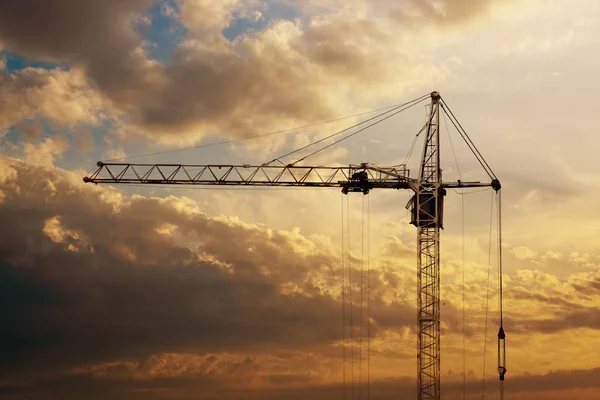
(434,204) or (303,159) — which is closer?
(434,204)

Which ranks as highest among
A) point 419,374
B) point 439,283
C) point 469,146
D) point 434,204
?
point 469,146

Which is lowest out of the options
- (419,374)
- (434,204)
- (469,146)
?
(419,374)

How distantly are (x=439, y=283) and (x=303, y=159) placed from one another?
27085 mm

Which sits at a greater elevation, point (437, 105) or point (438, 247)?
point (437, 105)

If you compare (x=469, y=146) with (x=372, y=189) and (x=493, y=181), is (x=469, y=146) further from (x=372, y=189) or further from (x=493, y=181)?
(x=372, y=189)

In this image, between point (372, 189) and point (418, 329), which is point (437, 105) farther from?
point (418, 329)

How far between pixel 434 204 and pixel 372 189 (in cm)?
978

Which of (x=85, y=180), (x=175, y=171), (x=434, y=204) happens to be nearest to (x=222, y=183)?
Result: (x=175, y=171)

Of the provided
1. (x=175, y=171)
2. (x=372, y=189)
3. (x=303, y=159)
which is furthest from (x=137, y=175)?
(x=372, y=189)

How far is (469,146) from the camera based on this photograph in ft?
445

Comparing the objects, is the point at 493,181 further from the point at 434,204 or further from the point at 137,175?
the point at 137,175

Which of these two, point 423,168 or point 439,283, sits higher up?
point 423,168

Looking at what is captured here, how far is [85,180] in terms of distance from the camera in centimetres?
14638

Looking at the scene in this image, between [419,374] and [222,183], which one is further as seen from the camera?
[222,183]
